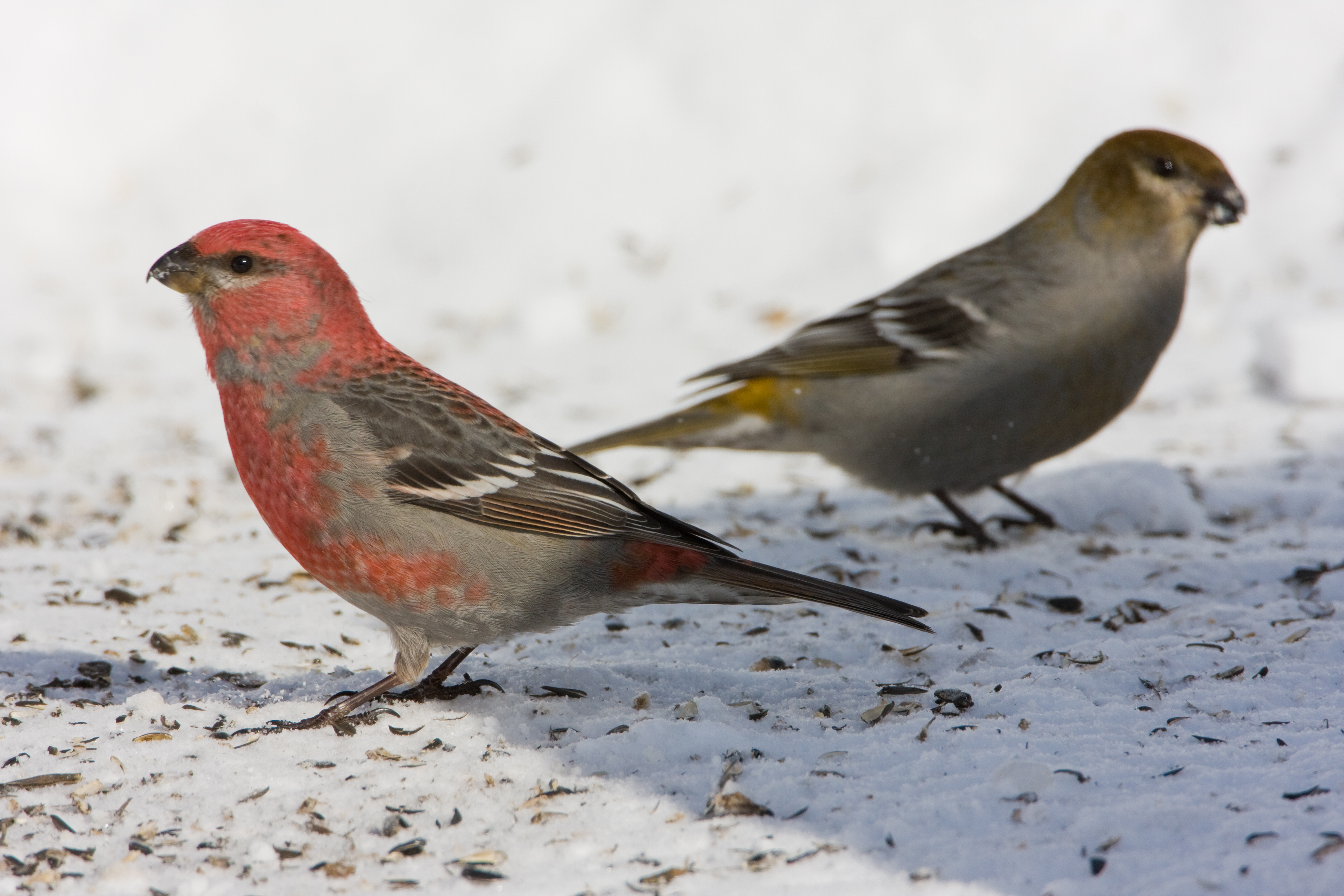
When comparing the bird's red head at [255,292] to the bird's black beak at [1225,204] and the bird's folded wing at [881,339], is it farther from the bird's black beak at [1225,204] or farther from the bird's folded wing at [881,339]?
the bird's black beak at [1225,204]

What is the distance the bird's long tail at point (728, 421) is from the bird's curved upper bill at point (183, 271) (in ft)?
6.76

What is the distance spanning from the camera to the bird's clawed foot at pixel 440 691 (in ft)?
10.3

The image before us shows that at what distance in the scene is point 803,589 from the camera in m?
3.03

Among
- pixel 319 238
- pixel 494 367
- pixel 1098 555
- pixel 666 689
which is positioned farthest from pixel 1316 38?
pixel 666 689

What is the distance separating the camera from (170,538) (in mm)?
4570

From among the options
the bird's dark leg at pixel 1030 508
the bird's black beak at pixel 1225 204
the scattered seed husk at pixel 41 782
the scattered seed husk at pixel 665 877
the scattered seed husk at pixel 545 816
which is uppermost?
the bird's black beak at pixel 1225 204

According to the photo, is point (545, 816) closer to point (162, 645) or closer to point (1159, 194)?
point (162, 645)

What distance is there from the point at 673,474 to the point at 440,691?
2558mm

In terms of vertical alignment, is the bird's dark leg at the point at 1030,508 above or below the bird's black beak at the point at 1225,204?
below

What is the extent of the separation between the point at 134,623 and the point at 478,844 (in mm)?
1779

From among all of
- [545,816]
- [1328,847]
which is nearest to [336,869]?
[545,816]

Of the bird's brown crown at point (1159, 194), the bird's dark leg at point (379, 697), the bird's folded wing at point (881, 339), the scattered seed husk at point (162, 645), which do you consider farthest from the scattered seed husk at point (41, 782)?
the bird's brown crown at point (1159, 194)

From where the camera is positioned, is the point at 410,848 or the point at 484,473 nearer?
the point at 410,848

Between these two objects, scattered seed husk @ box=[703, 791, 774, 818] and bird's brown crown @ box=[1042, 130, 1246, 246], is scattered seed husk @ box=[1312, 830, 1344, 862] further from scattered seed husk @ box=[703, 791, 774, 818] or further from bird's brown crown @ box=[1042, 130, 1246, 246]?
bird's brown crown @ box=[1042, 130, 1246, 246]
